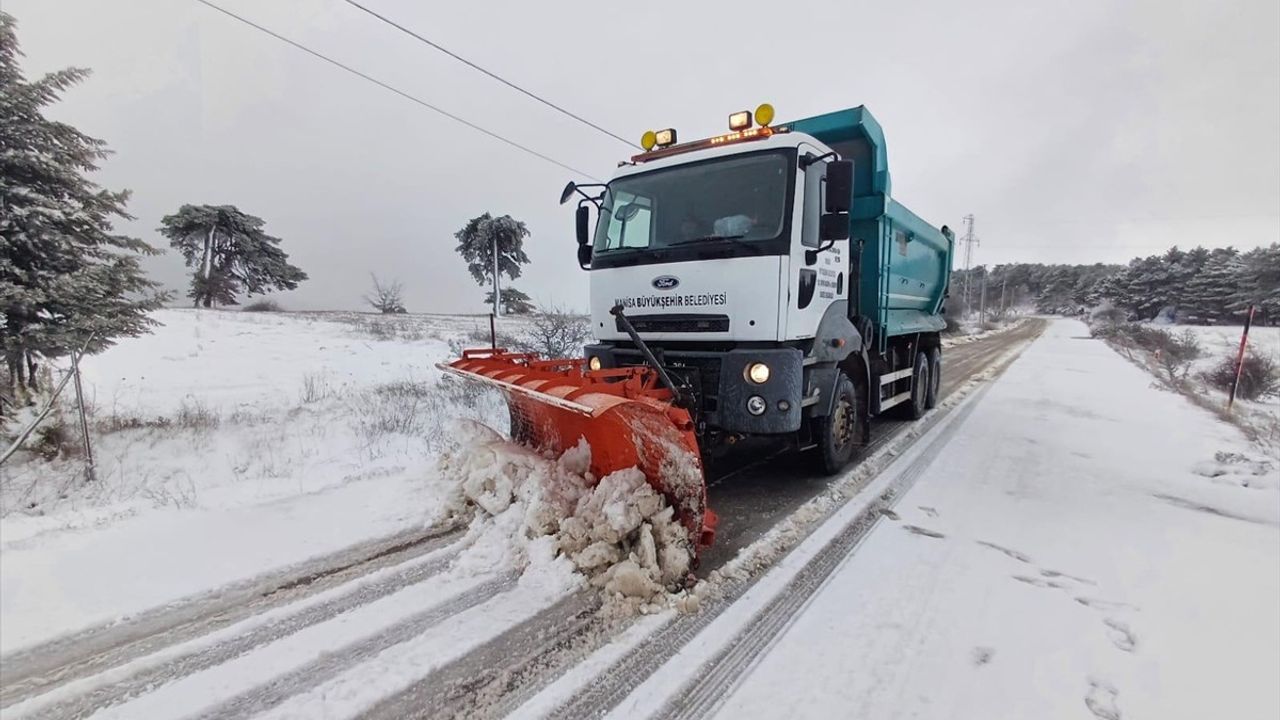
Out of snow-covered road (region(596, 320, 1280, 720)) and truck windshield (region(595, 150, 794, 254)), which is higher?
truck windshield (region(595, 150, 794, 254))

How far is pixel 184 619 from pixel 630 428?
8.06 ft

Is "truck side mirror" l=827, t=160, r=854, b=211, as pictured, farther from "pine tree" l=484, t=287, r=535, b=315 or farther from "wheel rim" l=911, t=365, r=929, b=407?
"pine tree" l=484, t=287, r=535, b=315

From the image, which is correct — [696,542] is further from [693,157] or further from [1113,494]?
[1113,494]

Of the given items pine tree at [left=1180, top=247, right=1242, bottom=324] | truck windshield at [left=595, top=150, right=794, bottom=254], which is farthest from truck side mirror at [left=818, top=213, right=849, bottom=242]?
pine tree at [left=1180, top=247, right=1242, bottom=324]

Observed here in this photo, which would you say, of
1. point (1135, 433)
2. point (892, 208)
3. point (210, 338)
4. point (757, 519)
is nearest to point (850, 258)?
point (892, 208)

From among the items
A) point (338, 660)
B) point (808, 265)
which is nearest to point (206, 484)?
point (338, 660)

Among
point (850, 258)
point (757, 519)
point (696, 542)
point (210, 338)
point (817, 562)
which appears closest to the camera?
point (696, 542)

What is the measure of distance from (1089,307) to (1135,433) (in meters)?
88.4

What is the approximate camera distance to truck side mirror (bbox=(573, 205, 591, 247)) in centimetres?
527

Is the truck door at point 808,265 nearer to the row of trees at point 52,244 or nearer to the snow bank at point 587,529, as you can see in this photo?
the snow bank at point 587,529

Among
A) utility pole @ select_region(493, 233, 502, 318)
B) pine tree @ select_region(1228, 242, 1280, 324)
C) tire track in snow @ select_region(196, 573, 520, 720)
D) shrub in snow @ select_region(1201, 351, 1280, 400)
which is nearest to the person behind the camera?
tire track in snow @ select_region(196, 573, 520, 720)

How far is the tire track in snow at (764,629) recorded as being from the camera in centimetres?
211

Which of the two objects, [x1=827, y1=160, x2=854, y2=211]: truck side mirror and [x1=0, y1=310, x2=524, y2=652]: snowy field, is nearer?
[x1=0, y1=310, x2=524, y2=652]: snowy field

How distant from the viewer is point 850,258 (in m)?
5.53
